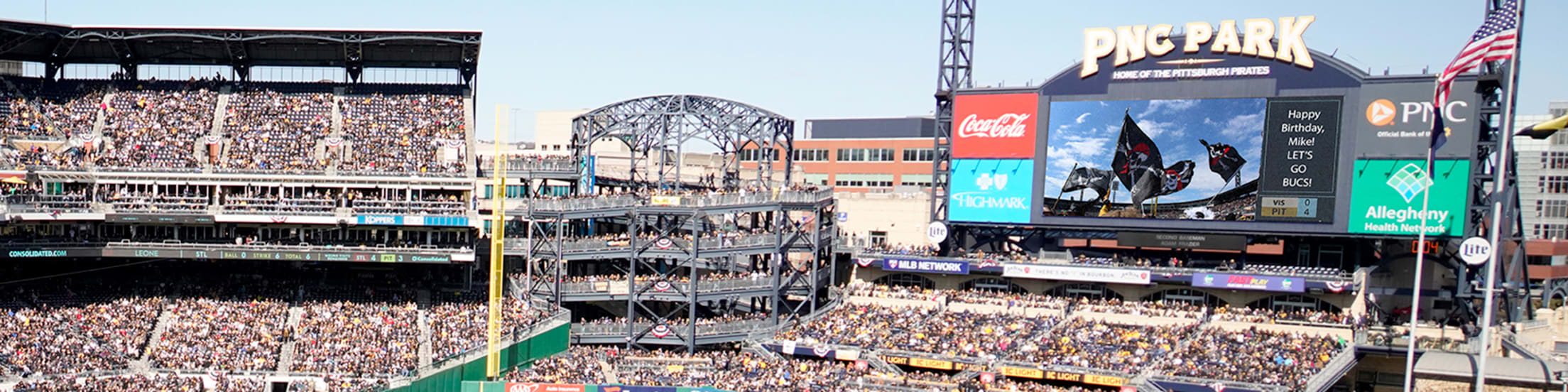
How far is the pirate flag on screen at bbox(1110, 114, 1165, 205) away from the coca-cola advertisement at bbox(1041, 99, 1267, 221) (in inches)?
1.0

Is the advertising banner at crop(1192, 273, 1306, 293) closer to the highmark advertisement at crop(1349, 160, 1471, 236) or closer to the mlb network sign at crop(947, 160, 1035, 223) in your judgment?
the highmark advertisement at crop(1349, 160, 1471, 236)

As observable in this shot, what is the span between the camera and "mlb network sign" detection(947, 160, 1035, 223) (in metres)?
48.8

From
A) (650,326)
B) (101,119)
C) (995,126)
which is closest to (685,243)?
(650,326)

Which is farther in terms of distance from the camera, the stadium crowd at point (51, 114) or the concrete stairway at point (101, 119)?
the concrete stairway at point (101, 119)

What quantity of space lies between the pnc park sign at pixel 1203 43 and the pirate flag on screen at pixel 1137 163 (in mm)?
2307

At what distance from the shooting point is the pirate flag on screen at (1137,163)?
46.7 metres

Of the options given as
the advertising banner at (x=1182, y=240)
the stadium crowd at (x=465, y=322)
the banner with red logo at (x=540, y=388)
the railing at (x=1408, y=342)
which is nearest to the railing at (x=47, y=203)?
the stadium crowd at (x=465, y=322)

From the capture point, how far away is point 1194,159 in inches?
1813

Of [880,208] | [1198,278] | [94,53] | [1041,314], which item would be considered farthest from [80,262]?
[1198,278]

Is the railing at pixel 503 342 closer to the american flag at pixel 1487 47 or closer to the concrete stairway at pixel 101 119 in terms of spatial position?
the concrete stairway at pixel 101 119

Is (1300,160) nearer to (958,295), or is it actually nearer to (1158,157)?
(1158,157)

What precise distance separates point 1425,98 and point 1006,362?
1602 cm

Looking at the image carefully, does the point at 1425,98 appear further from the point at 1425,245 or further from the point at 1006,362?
the point at 1006,362

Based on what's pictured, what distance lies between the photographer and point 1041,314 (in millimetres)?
47656
